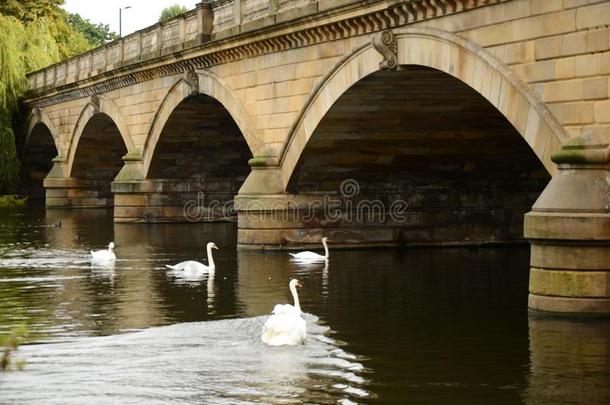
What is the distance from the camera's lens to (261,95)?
89.8 ft

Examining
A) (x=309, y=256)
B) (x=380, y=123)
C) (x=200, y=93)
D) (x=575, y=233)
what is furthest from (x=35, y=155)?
(x=575, y=233)

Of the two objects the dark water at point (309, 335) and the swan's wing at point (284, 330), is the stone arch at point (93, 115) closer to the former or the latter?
the dark water at point (309, 335)

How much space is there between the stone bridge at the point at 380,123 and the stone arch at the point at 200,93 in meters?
0.07

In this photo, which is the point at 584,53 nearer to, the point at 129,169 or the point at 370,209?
the point at 370,209

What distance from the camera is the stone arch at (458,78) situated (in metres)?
16.7

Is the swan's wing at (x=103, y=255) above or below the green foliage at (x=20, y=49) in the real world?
below

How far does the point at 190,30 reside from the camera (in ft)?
105

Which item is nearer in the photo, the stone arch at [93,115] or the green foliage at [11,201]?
the stone arch at [93,115]

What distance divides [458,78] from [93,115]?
2738 cm

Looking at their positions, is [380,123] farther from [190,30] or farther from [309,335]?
[309,335]

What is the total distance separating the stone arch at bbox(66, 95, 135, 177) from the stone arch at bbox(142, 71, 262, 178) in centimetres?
230

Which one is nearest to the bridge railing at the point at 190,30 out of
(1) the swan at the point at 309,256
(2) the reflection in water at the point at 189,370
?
(1) the swan at the point at 309,256

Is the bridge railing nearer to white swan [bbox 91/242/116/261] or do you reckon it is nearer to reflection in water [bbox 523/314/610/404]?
white swan [bbox 91/242/116/261]

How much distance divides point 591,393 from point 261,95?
1671 centimetres
